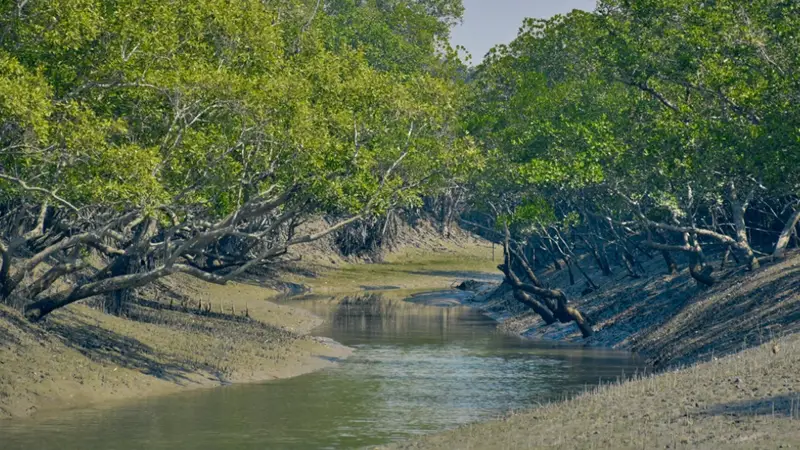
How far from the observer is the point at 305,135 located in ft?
106

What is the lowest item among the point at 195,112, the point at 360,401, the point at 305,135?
the point at 360,401

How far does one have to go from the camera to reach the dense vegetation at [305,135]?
2903 centimetres

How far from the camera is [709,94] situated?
47.7 m

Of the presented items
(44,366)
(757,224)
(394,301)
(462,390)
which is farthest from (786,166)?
(394,301)

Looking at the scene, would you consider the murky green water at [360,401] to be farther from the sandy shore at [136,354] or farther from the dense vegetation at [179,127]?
the dense vegetation at [179,127]

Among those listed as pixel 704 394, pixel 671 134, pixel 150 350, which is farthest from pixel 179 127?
pixel 671 134

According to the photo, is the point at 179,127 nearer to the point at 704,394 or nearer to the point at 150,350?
the point at 150,350

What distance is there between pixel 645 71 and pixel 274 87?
21.3 metres

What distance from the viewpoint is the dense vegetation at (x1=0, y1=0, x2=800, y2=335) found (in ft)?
95.2

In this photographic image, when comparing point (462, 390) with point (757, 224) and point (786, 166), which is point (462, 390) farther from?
point (757, 224)

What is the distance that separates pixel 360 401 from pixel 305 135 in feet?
24.4

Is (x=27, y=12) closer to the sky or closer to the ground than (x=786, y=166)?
closer to the sky

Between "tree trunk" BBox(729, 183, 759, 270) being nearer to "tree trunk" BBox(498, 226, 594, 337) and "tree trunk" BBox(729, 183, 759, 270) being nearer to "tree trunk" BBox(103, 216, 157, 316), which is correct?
"tree trunk" BBox(498, 226, 594, 337)

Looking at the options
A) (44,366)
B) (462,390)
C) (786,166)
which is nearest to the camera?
(44,366)
